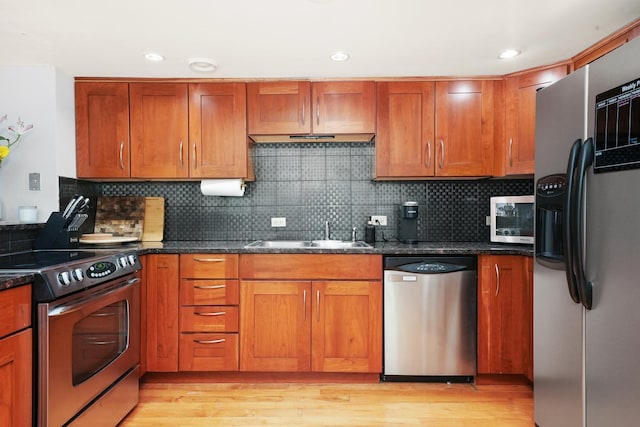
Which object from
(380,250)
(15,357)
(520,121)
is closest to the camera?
(15,357)

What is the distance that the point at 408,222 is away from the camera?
2844 millimetres

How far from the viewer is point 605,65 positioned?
1.38m

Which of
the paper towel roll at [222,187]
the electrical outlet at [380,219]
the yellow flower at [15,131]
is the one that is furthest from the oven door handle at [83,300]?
the electrical outlet at [380,219]

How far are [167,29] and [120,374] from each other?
1893 millimetres

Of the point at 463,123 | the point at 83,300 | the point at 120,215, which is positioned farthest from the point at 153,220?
the point at 463,123

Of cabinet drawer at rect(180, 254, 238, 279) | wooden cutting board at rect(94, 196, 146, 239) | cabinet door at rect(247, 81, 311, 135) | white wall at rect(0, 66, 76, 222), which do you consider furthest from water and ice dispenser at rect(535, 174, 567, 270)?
white wall at rect(0, 66, 76, 222)

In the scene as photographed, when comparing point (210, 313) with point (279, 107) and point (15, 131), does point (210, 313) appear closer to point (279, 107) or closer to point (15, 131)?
point (279, 107)

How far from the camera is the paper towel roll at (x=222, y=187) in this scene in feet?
9.45

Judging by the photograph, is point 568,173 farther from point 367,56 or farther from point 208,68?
point 208,68

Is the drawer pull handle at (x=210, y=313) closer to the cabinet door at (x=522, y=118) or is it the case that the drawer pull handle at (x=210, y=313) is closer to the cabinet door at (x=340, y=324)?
the cabinet door at (x=340, y=324)

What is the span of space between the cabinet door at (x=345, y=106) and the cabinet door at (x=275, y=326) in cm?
118

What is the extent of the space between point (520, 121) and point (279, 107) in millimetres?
1720

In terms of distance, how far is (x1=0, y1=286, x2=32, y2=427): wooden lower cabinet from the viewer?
4.51 ft

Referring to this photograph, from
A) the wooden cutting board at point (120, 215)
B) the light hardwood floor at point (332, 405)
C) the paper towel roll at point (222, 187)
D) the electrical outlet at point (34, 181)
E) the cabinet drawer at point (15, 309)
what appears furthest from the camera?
the wooden cutting board at point (120, 215)
